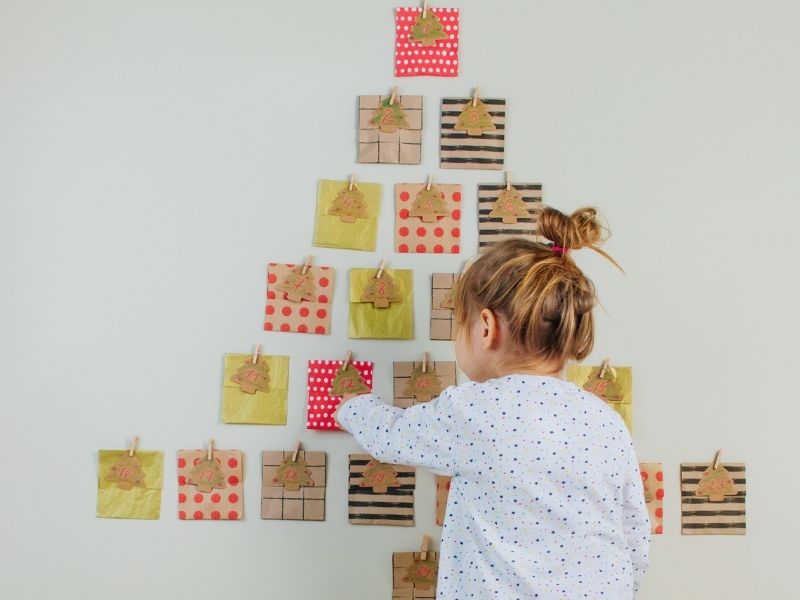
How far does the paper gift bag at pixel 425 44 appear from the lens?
48.7 inches

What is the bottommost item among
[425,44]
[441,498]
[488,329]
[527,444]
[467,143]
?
[441,498]

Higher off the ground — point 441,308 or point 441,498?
point 441,308

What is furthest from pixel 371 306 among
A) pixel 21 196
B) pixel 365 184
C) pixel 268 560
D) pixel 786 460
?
pixel 786 460

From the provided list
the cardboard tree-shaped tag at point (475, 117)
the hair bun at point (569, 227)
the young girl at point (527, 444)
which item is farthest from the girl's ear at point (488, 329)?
the cardboard tree-shaped tag at point (475, 117)

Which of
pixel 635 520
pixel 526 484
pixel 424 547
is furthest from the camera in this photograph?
pixel 424 547

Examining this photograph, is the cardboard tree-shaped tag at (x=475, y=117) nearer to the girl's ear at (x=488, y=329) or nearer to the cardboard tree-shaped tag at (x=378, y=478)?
the girl's ear at (x=488, y=329)

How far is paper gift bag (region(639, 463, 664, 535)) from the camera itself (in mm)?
1239

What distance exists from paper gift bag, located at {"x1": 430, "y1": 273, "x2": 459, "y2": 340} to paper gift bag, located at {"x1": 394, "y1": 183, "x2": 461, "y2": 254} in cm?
4

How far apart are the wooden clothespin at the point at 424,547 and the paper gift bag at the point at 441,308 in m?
0.31

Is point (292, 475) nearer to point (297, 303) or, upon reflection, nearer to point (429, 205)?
point (297, 303)

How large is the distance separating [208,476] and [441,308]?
45 cm

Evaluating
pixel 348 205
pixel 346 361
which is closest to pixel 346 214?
pixel 348 205

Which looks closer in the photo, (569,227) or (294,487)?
(569,227)

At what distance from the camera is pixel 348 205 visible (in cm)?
123
